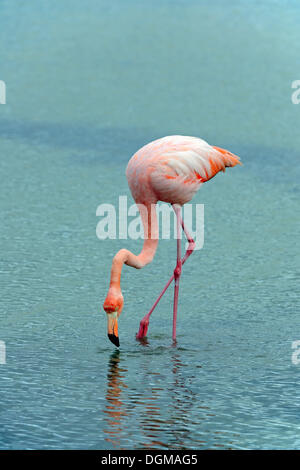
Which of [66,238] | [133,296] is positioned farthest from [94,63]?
[133,296]

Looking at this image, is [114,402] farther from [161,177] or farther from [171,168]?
[171,168]

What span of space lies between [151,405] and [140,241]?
15.8 ft

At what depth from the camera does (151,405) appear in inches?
223

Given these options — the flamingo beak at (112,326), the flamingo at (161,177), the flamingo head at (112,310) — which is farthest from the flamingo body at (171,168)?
the flamingo beak at (112,326)

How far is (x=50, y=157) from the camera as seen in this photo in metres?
13.8

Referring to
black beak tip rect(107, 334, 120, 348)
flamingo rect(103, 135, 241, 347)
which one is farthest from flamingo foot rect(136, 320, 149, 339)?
black beak tip rect(107, 334, 120, 348)

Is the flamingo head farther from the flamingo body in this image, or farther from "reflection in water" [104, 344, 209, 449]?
the flamingo body

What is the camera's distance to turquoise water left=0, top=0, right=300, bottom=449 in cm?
562

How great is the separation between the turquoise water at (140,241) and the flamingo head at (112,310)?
0.78 ft

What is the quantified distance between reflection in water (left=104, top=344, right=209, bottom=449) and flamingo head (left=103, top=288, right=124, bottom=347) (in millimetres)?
197

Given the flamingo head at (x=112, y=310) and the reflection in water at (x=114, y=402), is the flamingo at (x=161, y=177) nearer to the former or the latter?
the flamingo head at (x=112, y=310)

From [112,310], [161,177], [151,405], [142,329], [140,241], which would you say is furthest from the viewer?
[140,241]

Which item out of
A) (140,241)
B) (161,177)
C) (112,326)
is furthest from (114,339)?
(140,241)
